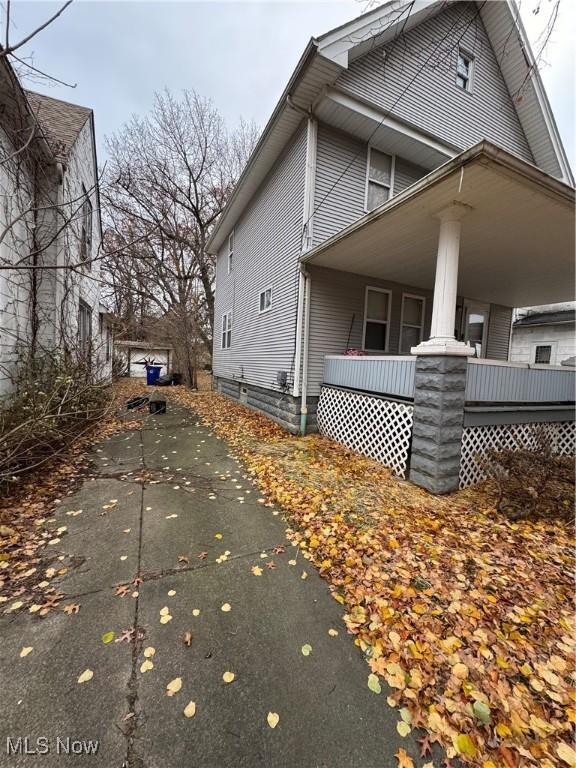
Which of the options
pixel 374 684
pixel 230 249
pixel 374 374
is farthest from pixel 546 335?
pixel 374 684

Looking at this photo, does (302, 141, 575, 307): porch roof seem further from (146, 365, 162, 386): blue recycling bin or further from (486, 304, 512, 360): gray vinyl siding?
(146, 365, 162, 386): blue recycling bin

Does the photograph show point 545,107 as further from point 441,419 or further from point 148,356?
point 148,356

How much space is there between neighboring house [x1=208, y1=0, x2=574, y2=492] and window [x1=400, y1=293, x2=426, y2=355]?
4 centimetres

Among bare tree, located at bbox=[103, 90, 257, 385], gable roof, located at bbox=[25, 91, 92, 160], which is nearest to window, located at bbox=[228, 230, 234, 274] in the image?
bare tree, located at bbox=[103, 90, 257, 385]

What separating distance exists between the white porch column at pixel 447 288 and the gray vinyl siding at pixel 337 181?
10.4 feet

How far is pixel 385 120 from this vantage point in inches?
265

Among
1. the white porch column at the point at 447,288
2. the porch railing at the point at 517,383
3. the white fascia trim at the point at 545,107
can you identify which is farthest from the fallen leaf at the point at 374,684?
the white fascia trim at the point at 545,107

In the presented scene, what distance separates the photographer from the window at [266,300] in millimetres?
8516

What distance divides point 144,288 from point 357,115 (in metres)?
16.2

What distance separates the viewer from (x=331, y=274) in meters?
7.05

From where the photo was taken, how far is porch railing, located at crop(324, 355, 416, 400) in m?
4.88

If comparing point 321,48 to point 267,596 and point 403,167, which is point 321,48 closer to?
point 403,167

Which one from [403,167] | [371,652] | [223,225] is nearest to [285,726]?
[371,652]

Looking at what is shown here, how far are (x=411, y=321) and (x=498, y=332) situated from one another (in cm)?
424
